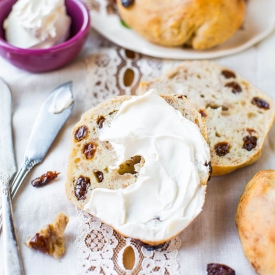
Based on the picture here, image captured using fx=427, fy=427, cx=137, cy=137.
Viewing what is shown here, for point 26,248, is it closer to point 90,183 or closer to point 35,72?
point 90,183

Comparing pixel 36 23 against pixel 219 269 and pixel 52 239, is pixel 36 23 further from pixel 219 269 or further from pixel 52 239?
pixel 219 269

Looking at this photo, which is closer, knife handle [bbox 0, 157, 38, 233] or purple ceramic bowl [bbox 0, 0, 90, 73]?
knife handle [bbox 0, 157, 38, 233]

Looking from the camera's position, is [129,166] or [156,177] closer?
[156,177]

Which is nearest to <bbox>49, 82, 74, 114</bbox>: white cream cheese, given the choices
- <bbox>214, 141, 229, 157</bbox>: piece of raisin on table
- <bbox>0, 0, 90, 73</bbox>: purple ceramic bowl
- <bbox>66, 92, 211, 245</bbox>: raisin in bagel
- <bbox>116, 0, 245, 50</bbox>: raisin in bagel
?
<bbox>0, 0, 90, 73</bbox>: purple ceramic bowl

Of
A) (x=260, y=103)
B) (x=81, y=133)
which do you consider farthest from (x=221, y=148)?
(x=81, y=133)

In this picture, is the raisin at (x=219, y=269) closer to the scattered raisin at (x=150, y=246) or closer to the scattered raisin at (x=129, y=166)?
the scattered raisin at (x=150, y=246)

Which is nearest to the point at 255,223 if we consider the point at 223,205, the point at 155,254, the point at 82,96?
the point at 223,205

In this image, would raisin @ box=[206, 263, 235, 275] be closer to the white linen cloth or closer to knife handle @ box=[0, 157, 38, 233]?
the white linen cloth
